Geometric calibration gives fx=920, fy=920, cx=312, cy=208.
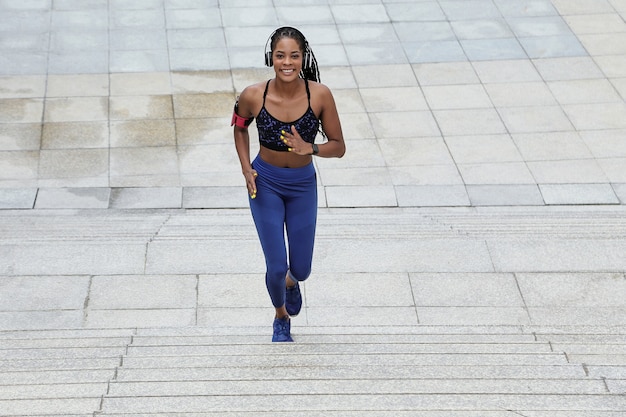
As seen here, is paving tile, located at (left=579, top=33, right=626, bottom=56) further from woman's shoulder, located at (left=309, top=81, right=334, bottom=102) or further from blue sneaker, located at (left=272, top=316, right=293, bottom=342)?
woman's shoulder, located at (left=309, top=81, right=334, bottom=102)

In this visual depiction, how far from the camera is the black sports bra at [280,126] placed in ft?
18.1

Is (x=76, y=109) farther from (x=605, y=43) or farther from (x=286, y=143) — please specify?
(x=605, y=43)

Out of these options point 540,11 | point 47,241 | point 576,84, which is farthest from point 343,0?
point 47,241

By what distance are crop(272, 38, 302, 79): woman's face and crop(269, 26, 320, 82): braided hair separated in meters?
0.03

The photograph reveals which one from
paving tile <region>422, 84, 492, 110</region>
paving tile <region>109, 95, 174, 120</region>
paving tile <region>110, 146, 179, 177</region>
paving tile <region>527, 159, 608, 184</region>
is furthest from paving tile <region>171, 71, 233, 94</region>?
paving tile <region>527, 159, 608, 184</region>

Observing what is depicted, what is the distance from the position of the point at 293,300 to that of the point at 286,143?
5.10 ft

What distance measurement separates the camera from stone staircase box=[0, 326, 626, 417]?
14.9ft

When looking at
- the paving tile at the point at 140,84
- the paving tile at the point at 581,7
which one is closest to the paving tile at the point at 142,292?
the paving tile at the point at 140,84

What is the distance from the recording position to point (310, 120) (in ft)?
18.1

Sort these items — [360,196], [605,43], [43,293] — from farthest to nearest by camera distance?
[605,43] → [360,196] → [43,293]

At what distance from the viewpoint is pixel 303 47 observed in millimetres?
5406

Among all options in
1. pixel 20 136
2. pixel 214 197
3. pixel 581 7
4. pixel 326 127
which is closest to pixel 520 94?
pixel 581 7

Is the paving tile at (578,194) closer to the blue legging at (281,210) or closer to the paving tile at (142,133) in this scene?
the paving tile at (142,133)

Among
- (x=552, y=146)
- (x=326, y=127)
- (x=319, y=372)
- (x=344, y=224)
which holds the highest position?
(x=326, y=127)
